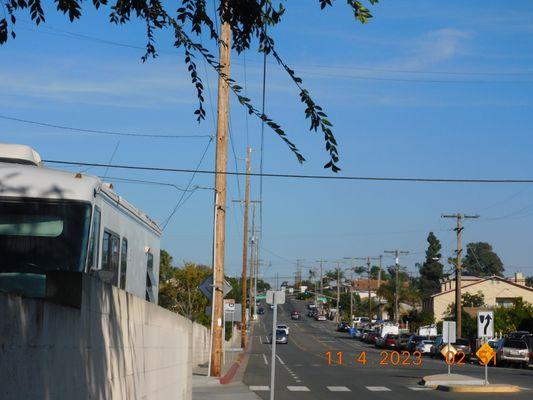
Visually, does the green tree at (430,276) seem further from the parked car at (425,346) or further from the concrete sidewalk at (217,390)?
the concrete sidewalk at (217,390)

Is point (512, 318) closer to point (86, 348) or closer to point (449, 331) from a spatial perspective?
point (449, 331)

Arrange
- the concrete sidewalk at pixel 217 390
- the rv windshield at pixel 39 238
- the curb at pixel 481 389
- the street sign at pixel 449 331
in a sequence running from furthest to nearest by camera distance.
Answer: the street sign at pixel 449 331
the curb at pixel 481 389
the concrete sidewalk at pixel 217 390
the rv windshield at pixel 39 238

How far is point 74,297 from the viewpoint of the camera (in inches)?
264

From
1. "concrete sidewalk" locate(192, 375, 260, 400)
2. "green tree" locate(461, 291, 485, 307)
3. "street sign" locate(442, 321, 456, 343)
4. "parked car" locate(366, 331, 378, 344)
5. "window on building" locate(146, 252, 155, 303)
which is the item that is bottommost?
"parked car" locate(366, 331, 378, 344)

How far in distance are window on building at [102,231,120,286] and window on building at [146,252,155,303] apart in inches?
133

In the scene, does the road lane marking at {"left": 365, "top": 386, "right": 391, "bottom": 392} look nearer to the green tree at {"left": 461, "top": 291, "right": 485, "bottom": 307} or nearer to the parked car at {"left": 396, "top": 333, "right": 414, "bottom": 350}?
the parked car at {"left": 396, "top": 333, "right": 414, "bottom": 350}

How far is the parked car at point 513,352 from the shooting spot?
5312 cm

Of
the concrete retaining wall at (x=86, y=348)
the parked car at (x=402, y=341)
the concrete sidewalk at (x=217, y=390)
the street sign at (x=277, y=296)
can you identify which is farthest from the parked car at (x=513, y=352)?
the concrete retaining wall at (x=86, y=348)

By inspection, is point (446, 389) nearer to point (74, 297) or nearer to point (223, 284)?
point (223, 284)

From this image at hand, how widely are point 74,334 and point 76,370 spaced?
321mm

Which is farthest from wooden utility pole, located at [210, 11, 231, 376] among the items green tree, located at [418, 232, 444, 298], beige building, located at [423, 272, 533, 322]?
green tree, located at [418, 232, 444, 298]

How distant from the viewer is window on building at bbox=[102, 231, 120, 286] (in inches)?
436

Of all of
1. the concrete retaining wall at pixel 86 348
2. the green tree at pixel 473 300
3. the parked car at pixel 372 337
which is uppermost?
the green tree at pixel 473 300

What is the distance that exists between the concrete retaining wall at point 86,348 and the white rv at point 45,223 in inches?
36.0
